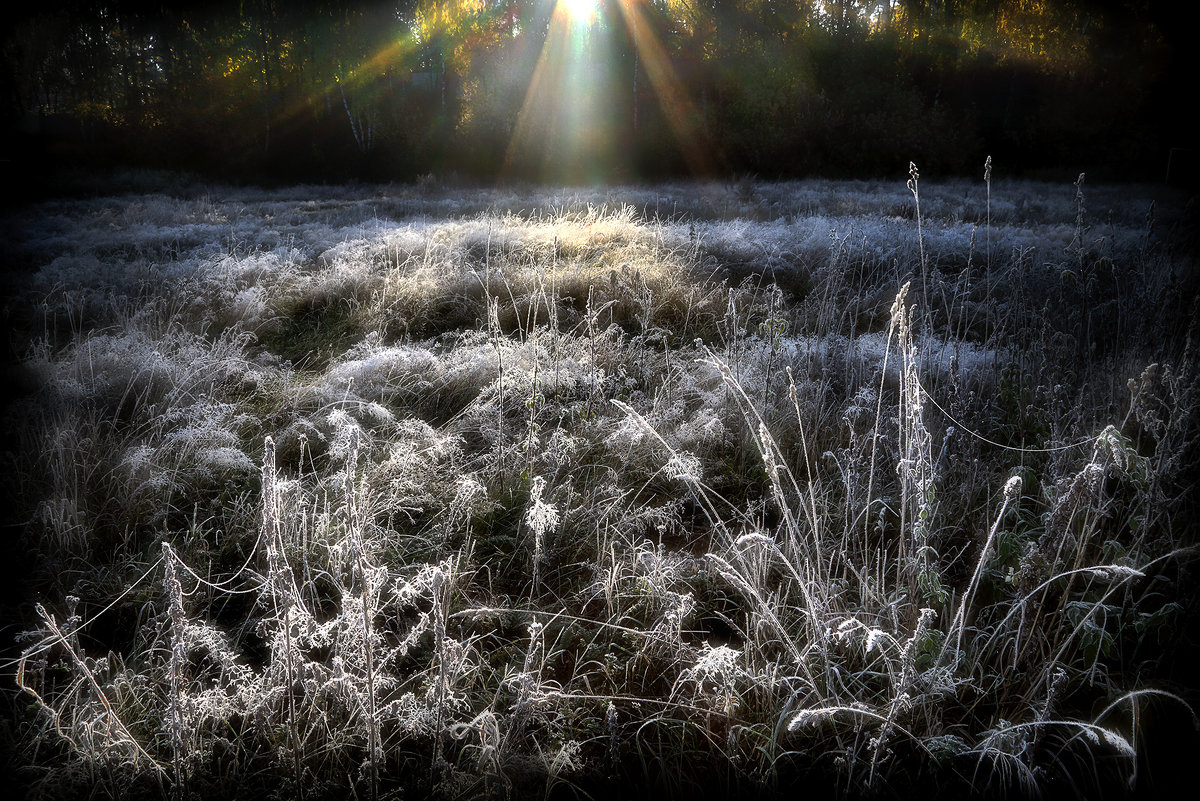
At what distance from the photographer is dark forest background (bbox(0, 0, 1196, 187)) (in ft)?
72.9

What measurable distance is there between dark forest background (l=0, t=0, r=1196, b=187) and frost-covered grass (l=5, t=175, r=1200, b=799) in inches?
761

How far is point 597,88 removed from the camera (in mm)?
25844

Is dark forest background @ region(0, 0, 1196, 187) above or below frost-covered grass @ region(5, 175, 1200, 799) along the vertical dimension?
above

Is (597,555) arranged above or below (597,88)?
below

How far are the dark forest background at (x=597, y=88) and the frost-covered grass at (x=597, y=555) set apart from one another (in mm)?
19336

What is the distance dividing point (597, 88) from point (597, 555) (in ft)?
88.8

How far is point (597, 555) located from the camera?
260cm

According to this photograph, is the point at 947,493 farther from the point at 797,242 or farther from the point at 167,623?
the point at 797,242

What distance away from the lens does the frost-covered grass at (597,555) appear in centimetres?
162

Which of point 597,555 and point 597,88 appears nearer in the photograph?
point 597,555

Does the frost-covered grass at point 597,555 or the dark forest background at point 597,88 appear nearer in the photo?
the frost-covered grass at point 597,555

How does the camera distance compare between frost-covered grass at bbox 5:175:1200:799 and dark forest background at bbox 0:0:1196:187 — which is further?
dark forest background at bbox 0:0:1196:187

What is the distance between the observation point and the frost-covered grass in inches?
63.7

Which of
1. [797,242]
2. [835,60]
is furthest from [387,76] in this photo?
[797,242]
